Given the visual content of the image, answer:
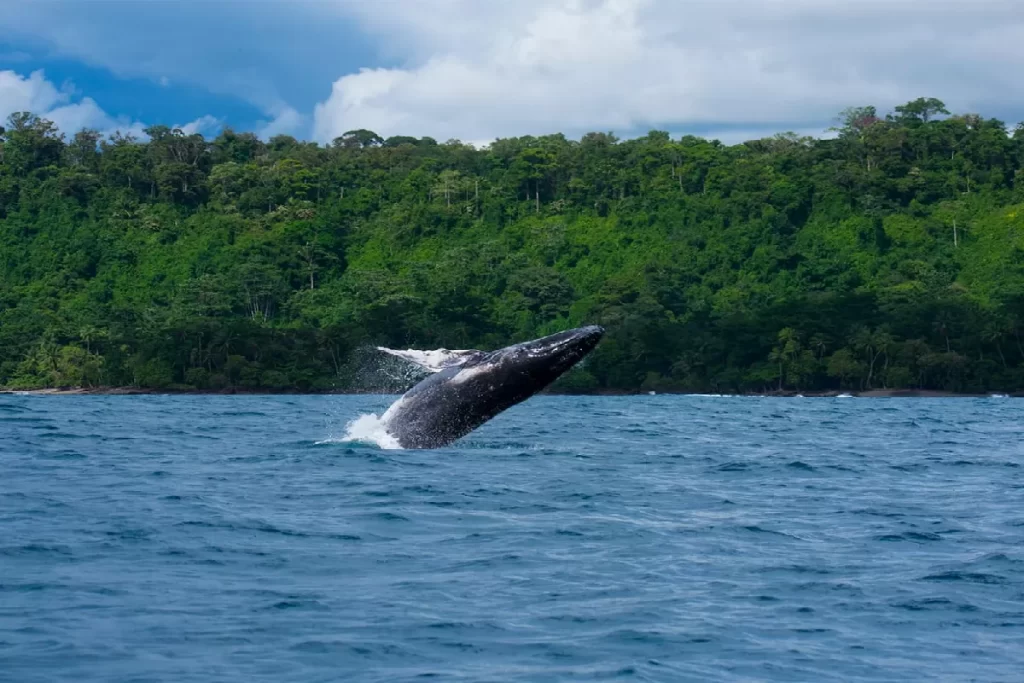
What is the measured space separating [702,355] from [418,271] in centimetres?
2464

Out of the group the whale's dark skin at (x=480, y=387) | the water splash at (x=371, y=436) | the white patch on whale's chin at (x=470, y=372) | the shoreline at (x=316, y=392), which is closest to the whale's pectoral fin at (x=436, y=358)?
the whale's dark skin at (x=480, y=387)

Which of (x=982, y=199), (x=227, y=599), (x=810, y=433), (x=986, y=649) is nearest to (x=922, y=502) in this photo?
(x=986, y=649)

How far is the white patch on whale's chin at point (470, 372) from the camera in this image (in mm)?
19281

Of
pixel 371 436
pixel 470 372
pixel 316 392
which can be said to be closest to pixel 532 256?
pixel 316 392

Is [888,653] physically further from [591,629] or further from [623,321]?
[623,321]

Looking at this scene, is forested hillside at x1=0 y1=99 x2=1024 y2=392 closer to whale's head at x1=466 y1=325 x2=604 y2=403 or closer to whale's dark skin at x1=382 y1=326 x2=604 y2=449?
whale's dark skin at x1=382 y1=326 x2=604 y2=449

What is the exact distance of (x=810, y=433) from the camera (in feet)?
114

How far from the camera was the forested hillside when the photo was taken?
97.3 meters

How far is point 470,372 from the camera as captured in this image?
19562mm

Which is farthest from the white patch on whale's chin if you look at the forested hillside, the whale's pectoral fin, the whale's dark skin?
the forested hillside

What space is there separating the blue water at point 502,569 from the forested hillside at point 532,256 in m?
76.3

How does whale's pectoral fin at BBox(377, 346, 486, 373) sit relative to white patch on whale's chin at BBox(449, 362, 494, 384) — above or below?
above

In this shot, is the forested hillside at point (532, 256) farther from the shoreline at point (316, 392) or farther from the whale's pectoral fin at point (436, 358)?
the whale's pectoral fin at point (436, 358)

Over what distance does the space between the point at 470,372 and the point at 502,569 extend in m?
7.20
